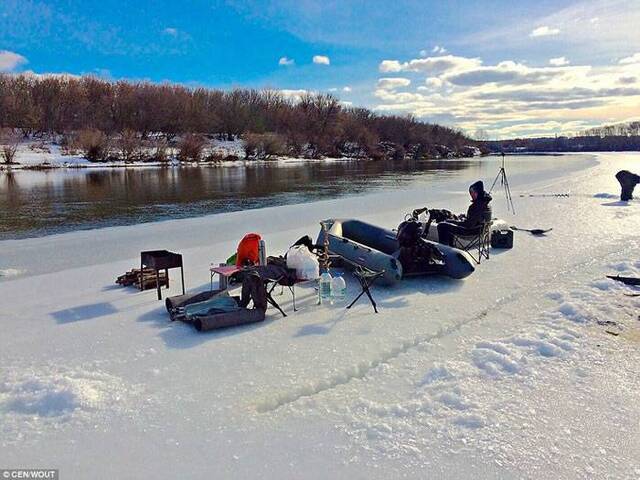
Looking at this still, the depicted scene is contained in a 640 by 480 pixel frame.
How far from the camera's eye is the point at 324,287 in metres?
6.16

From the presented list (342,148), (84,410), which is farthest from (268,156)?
(84,410)

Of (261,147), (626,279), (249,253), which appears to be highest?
(261,147)

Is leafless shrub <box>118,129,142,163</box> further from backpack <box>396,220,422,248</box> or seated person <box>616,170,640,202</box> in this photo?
backpack <box>396,220,422,248</box>

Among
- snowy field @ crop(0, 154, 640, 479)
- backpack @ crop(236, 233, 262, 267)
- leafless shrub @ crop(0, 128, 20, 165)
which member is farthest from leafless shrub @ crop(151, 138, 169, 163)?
backpack @ crop(236, 233, 262, 267)

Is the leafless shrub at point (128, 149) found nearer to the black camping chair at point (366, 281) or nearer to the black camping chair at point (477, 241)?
the black camping chair at point (477, 241)

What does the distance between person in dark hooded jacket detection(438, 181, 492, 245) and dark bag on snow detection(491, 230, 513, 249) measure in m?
0.95

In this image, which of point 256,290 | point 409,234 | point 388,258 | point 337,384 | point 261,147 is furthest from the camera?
point 261,147

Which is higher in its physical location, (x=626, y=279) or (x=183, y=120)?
(x=183, y=120)

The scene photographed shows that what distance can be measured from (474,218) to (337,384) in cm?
505

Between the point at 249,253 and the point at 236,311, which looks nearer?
the point at 236,311

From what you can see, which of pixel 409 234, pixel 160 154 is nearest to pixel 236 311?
pixel 409 234

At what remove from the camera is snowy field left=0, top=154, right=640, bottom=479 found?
3020 millimetres

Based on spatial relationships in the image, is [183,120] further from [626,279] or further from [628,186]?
[626,279]

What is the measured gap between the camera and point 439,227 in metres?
8.46
